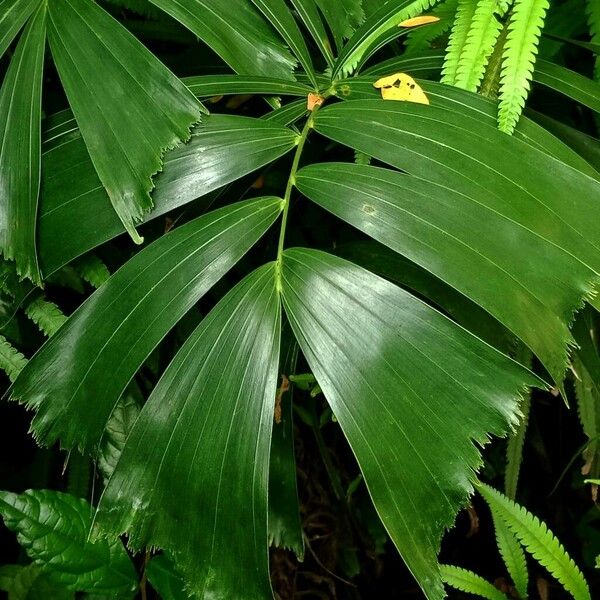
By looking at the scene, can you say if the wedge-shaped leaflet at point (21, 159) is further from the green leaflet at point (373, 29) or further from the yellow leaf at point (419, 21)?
the yellow leaf at point (419, 21)

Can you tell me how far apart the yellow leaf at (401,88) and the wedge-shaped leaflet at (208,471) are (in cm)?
36

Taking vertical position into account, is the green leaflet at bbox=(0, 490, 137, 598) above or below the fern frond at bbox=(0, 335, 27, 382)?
below

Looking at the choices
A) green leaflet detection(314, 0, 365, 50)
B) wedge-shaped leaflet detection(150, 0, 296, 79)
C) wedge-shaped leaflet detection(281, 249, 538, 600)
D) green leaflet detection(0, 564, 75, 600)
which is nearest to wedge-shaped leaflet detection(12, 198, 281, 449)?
wedge-shaped leaflet detection(281, 249, 538, 600)

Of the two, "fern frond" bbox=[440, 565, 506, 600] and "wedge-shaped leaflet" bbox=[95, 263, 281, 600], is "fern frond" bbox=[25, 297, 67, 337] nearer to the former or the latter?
"wedge-shaped leaflet" bbox=[95, 263, 281, 600]

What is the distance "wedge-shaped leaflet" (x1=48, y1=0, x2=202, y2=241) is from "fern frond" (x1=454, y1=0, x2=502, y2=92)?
1.09ft

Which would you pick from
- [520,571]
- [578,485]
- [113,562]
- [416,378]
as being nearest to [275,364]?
[416,378]

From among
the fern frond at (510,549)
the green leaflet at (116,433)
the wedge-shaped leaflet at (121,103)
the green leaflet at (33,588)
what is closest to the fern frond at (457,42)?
the wedge-shaped leaflet at (121,103)

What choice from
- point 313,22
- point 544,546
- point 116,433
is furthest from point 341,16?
point 544,546

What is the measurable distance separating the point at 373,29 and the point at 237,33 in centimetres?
18

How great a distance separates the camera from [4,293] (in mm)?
841

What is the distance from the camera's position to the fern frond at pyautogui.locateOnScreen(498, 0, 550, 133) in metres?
0.76

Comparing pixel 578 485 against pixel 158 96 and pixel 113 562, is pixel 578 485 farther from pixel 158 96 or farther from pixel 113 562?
pixel 158 96

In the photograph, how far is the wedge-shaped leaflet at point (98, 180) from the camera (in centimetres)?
75

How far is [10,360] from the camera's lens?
87 centimetres
